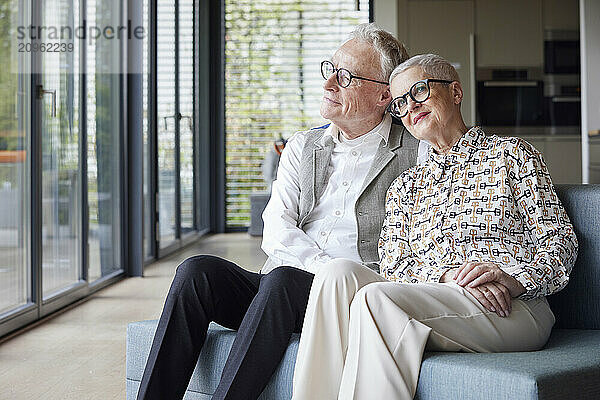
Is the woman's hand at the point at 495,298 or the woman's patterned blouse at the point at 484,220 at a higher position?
the woman's patterned blouse at the point at 484,220

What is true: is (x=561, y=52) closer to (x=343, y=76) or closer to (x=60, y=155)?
(x=60, y=155)

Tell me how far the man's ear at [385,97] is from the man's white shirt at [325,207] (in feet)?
0.17

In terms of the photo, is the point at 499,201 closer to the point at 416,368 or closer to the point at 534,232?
the point at 534,232

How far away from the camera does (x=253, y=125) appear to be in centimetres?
852

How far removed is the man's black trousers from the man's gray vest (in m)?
0.35

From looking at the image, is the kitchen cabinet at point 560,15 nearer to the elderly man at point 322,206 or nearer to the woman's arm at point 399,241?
the elderly man at point 322,206

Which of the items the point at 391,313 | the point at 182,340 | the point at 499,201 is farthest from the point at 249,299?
the point at 499,201

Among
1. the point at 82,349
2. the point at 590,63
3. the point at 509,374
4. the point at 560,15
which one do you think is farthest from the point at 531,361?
the point at 560,15

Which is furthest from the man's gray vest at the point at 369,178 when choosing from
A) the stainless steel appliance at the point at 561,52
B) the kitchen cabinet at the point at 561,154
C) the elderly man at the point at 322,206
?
the stainless steel appliance at the point at 561,52

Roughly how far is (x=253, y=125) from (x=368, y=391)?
7.04 m

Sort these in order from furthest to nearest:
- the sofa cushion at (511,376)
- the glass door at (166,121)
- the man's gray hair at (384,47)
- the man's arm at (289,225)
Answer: the glass door at (166,121), the man's gray hair at (384,47), the man's arm at (289,225), the sofa cushion at (511,376)

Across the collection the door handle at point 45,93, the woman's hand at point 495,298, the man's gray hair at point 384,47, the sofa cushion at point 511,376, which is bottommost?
the sofa cushion at point 511,376

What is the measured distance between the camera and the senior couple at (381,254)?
67.1 inches

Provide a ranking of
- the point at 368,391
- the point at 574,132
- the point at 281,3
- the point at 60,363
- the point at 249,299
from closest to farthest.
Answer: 1. the point at 368,391
2. the point at 249,299
3. the point at 60,363
4. the point at 574,132
5. the point at 281,3
